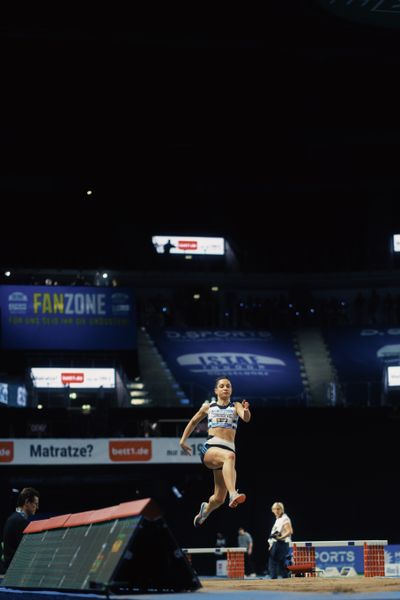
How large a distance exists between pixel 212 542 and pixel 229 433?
24.1 meters

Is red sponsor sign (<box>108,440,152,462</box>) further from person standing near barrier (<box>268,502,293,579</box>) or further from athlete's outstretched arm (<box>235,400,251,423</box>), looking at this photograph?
athlete's outstretched arm (<box>235,400,251,423</box>)

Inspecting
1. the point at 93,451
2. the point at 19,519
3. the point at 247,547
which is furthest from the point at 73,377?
the point at 19,519

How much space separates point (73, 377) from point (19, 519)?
26.9 meters

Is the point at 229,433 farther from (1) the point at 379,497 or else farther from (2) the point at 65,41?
(2) the point at 65,41

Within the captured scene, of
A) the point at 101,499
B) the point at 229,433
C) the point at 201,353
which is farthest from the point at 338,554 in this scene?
the point at 229,433

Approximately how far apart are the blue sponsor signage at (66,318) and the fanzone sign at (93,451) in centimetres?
916

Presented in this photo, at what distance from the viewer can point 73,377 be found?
4372cm

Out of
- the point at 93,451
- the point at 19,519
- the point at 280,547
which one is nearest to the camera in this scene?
the point at 19,519

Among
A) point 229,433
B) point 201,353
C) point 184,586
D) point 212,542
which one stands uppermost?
point 201,353

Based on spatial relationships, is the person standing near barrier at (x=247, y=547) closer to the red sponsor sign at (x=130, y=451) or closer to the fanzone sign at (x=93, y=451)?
the fanzone sign at (x=93, y=451)

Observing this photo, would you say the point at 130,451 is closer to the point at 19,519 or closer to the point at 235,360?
the point at 235,360

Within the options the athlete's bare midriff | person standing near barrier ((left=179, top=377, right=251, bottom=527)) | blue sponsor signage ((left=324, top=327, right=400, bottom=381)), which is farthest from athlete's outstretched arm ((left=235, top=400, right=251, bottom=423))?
blue sponsor signage ((left=324, top=327, right=400, bottom=381))

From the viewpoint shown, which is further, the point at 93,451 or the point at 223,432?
the point at 93,451

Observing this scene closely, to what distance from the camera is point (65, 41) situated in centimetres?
4597
